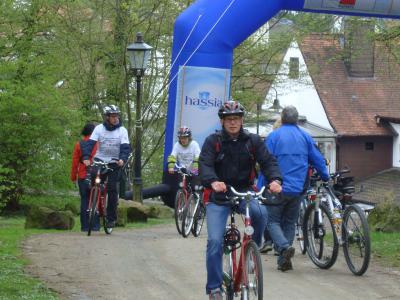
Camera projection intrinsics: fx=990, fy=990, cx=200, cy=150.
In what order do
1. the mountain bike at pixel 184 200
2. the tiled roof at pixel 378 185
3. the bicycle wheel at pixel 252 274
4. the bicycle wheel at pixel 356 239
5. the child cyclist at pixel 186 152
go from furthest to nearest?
the tiled roof at pixel 378 185 → the child cyclist at pixel 186 152 → the mountain bike at pixel 184 200 → the bicycle wheel at pixel 356 239 → the bicycle wheel at pixel 252 274

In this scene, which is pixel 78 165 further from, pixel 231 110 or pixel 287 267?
pixel 231 110

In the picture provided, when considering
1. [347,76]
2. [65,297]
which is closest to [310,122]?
[347,76]

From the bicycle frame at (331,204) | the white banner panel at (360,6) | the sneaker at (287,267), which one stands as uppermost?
the white banner panel at (360,6)

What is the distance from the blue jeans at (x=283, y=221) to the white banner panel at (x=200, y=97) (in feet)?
24.2

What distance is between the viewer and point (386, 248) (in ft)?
40.7

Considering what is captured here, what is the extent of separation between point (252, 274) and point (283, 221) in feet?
10.7

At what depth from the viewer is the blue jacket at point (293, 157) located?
10.6 metres

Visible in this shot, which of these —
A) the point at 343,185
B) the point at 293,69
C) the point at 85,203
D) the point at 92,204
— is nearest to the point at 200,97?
the point at 85,203

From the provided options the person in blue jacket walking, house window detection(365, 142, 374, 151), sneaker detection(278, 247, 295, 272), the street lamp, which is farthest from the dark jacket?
house window detection(365, 142, 374, 151)

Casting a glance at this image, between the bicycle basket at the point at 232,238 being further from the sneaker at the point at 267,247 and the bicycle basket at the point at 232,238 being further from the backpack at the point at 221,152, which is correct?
the sneaker at the point at 267,247

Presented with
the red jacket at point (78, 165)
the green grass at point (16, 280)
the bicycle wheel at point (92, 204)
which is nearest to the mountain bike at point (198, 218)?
the bicycle wheel at point (92, 204)

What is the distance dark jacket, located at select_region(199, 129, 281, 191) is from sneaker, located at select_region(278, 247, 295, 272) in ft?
7.94

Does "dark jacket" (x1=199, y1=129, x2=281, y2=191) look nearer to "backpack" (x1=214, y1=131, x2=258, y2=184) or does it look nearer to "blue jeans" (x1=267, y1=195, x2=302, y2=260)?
"backpack" (x1=214, y1=131, x2=258, y2=184)

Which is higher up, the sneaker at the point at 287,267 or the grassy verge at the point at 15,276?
→ the sneaker at the point at 287,267
